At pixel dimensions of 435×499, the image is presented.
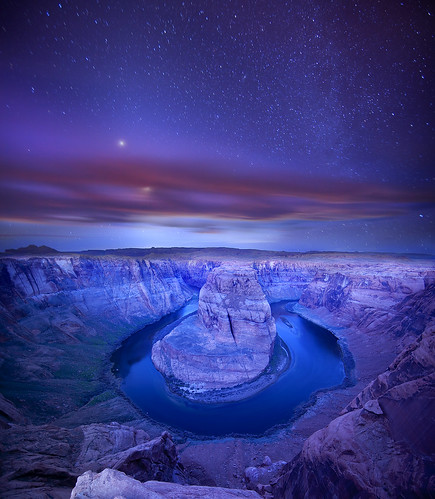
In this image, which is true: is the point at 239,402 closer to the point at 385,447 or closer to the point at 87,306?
the point at 385,447

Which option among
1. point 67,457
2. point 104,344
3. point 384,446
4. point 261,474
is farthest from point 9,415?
point 104,344

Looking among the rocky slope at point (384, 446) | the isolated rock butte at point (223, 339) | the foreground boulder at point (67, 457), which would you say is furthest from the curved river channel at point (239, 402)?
the rocky slope at point (384, 446)

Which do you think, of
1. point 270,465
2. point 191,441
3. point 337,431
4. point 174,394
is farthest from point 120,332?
point 337,431

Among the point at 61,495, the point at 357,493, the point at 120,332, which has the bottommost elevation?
the point at 120,332

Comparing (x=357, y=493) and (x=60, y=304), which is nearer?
(x=357, y=493)

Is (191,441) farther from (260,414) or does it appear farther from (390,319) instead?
(390,319)

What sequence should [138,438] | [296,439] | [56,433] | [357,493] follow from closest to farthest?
[357,493]
[56,433]
[138,438]
[296,439]

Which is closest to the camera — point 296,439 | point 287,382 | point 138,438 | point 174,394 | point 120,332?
point 138,438
